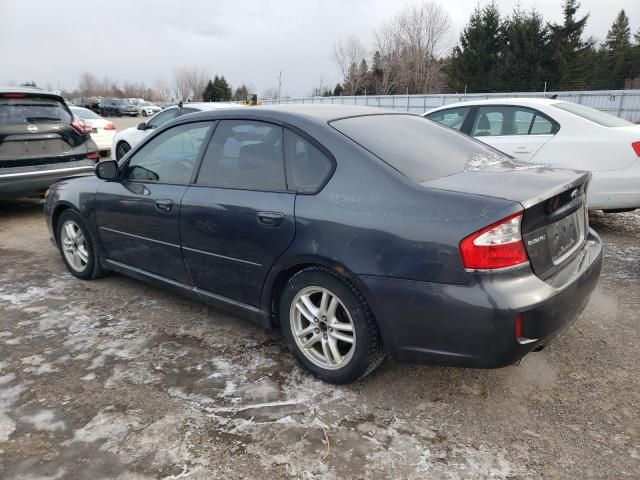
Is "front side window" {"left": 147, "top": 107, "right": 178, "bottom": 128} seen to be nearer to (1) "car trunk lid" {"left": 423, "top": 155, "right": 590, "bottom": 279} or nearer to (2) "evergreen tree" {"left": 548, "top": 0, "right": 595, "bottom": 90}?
(1) "car trunk lid" {"left": 423, "top": 155, "right": 590, "bottom": 279}

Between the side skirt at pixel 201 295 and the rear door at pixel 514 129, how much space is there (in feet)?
12.1

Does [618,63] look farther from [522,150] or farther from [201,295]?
[201,295]

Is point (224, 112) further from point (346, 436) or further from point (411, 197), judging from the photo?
point (346, 436)

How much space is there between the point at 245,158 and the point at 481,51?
147 feet

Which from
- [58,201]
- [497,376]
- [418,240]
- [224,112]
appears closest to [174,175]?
[224,112]

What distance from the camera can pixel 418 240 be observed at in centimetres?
234

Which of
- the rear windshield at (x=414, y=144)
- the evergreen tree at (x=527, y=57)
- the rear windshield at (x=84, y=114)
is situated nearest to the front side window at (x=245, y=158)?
the rear windshield at (x=414, y=144)

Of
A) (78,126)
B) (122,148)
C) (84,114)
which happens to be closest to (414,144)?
(78,126)

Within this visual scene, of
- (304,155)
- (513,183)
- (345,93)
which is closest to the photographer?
(513,183)

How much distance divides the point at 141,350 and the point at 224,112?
1640 millimetres

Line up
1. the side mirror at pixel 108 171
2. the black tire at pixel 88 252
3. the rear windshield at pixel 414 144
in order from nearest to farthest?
the rear windshield at pixel 414 144 < the side mirror at pixel 108 171 < the black tire at pixel 88 252

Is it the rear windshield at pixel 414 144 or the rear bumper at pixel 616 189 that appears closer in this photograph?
the rear windshield at pixel 414 144

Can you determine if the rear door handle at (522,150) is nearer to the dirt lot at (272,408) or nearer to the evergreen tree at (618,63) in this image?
the dirt lot at (272,408)

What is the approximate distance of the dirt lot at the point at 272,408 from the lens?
7.32 ft
